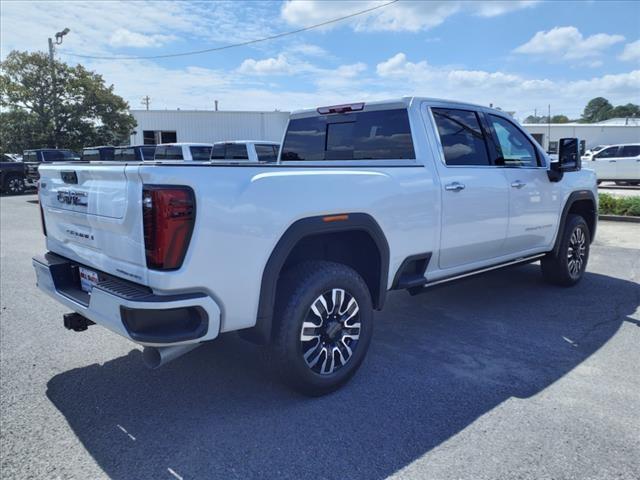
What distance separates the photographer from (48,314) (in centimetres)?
531

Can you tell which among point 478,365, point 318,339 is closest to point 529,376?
point 478,365

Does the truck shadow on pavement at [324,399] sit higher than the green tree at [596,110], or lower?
lower

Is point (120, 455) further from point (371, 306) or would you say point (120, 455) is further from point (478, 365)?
point (478, 365)

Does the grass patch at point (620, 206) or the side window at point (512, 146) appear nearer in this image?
the side window at point (512, 146)

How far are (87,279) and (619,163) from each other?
73.9 feet

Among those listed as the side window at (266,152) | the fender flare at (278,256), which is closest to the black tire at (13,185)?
the side window at (266,152)

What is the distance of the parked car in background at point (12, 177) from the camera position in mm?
20953

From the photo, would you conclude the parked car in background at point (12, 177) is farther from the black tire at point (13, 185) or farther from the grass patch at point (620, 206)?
the grass patch at point (620, 206)

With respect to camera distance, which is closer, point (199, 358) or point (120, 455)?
point (120, 455)

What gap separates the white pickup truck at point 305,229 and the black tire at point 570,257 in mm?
640

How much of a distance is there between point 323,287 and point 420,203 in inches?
43.6

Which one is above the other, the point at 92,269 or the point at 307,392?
the point at 92,269

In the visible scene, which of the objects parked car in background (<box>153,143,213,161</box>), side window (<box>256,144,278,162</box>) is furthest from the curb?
parked car in background (<box>153,143,213,161</box>)

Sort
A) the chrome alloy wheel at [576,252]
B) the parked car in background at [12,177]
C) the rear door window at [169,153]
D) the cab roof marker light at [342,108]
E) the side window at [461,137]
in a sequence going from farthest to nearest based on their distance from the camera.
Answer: the parked car in background at [12,177] → the rear door window at [169,153] → the chrome alloy wheel at [576,252] → the cab roof marker light at [342,108] → the side window at [461,137]
